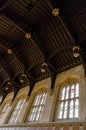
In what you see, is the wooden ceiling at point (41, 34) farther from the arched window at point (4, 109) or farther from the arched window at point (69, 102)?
the arched window at point (4, 109)

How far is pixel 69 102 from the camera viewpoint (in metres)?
8.29

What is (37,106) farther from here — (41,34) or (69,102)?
(41,34)

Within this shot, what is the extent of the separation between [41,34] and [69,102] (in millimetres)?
5441

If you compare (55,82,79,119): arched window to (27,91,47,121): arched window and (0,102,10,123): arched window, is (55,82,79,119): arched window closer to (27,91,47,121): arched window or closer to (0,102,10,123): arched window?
(27,91,47,121): arched window

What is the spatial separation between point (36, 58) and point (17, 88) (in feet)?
14.7

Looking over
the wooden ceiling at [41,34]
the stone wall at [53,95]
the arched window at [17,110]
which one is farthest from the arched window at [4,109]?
the wooden ceiling at [41,34]

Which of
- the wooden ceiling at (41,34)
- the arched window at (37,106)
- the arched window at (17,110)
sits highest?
the wooden ceiling at (41,34)

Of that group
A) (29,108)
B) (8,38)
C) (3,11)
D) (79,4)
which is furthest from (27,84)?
(79,4)

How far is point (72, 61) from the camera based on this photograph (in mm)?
10047

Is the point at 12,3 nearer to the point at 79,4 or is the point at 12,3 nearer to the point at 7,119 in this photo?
the point at 79,4

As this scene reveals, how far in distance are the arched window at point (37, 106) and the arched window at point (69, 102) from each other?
Result: 1628mm

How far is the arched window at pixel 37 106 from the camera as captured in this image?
31.4ft

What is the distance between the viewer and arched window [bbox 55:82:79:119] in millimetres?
7660

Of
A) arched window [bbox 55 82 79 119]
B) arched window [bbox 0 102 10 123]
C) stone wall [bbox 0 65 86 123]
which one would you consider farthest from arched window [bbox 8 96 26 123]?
arched window [bbox 55 82 79 119]
